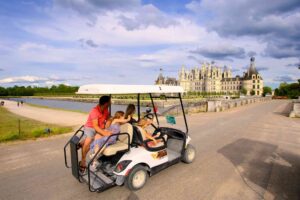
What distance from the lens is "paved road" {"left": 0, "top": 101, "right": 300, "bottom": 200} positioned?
432 centimetres

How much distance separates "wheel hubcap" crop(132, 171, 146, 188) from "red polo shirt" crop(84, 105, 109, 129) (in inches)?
63.9

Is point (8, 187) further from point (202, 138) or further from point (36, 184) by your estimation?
point (202, 138)

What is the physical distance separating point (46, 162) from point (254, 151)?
7388mm

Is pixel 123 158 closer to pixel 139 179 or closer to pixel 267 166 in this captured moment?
pixel 139 179

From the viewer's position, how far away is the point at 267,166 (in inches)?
232

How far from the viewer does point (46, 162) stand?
6.12 m

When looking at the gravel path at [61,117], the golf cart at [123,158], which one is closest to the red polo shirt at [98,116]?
the golf cart at [123,158]

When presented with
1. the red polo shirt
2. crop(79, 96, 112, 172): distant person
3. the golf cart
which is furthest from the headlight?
the red polo shirt

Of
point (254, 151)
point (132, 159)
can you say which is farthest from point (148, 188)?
point (254, 151)

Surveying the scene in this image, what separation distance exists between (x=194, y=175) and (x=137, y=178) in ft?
5.52

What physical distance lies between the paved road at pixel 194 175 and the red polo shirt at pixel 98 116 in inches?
59.5

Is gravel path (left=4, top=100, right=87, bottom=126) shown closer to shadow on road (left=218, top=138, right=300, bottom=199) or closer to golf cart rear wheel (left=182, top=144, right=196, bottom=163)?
golf cart rear wheel (left=182, top=144, right=196, bottom=163)

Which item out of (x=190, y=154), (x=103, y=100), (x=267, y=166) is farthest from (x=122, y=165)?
(x=267, y=166)

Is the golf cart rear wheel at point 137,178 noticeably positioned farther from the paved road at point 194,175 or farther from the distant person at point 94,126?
the distant person at point 94,126
